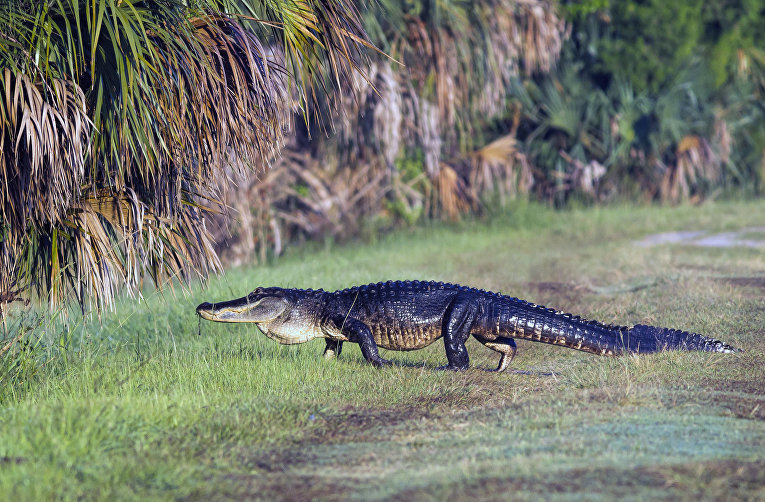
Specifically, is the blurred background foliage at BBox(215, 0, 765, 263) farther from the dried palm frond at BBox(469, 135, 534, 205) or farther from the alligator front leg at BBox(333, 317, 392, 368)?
the alligator front leg at BBox(333, 317, 392, 368)

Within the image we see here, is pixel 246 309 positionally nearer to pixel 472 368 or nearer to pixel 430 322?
pixel 430 322

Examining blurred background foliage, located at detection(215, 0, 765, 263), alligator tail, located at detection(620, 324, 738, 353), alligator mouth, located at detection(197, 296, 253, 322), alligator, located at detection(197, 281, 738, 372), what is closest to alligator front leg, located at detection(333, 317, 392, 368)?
alligator, located at detection(197, 281, 738, 372)

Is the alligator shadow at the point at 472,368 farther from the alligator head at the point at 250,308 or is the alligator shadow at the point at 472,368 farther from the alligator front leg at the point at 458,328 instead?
the alligator head at the point at 250,308

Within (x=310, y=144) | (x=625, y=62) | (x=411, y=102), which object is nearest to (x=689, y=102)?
(x=625, y=62)

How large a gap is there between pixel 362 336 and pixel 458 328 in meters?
0.67

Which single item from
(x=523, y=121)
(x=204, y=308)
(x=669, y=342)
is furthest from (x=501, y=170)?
(x=204, y=308)

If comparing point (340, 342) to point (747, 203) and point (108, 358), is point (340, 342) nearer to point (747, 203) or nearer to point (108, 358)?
point (108, 358)

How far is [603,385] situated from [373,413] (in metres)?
1.45

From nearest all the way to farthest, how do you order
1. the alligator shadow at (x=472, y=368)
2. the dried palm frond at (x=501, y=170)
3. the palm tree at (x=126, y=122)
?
the palm tree at (x=126, y=122)
the alligator shadow at (x=472, y=368)
the dried palm frond at (x=501, y=170)

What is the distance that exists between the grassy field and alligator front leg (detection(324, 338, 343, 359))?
0.31 feet

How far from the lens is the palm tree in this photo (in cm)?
528

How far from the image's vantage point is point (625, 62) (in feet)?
52.9

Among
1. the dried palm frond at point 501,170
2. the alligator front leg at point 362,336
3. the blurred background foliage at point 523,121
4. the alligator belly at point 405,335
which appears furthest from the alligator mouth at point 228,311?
the dried palm frond at point 501,170

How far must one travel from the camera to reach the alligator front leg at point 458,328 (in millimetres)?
6387
